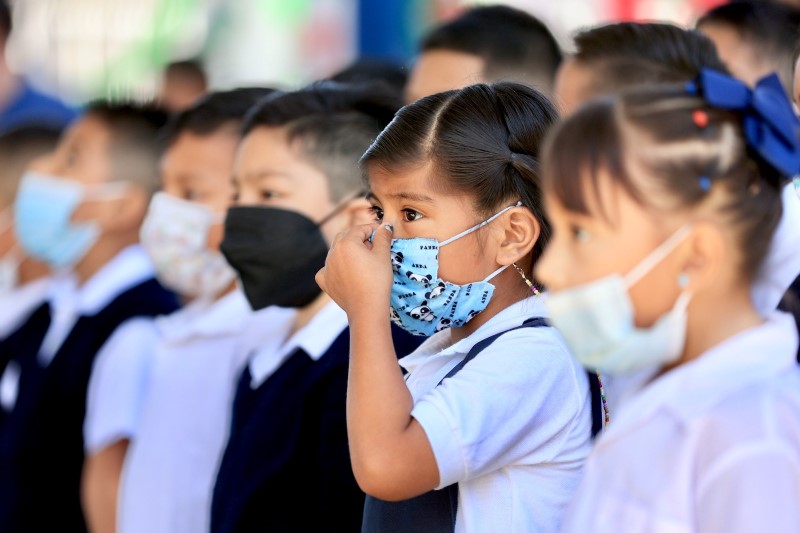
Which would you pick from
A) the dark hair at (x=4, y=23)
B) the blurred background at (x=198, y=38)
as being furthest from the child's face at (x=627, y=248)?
the blurred background at (x=198, y=38)

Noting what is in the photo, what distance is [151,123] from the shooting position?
5047 millimetres

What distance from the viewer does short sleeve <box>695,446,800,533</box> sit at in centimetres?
157

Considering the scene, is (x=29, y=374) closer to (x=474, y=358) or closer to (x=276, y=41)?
(x=474, y=358)

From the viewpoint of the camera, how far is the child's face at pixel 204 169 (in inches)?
156

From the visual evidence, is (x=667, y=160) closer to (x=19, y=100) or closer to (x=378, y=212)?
(x=378, y=212)

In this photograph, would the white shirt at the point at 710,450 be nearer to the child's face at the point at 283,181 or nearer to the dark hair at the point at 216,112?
the child's face at the point at 283,181

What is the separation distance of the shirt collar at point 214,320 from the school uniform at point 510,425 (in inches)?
60.9

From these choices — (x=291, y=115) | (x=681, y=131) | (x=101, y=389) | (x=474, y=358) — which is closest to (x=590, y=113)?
(x=681, y=131)

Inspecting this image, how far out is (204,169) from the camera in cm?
400

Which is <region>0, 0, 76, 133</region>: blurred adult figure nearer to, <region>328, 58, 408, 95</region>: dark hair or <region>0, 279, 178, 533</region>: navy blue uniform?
<region>328, 58, 408, 95</region>: dark hair

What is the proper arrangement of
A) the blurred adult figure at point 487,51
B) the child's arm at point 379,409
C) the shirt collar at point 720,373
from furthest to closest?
the blurred adult figure at point 487,51, the child's arm at point 379,409, the shirt collar at point 720,373

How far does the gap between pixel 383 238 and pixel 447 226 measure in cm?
13

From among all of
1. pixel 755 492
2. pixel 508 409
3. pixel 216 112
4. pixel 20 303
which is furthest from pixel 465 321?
pixel 20 303

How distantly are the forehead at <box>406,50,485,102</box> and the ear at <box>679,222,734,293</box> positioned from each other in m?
2.47
